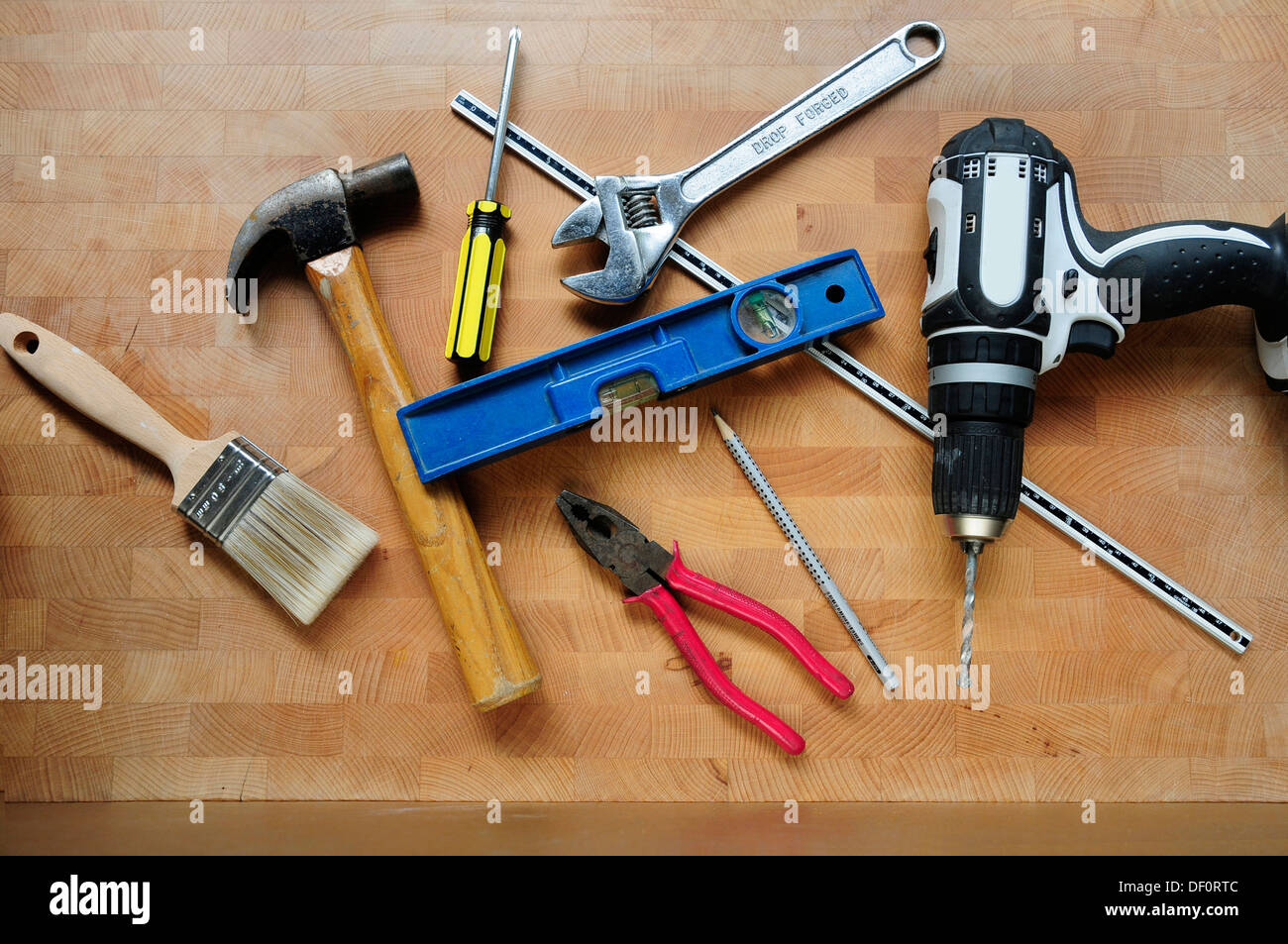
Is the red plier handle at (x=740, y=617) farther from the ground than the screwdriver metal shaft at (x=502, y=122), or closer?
closer

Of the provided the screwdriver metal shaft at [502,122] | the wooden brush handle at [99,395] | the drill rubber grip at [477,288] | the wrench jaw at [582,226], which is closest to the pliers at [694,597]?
the drill rubber grip at [477,288]

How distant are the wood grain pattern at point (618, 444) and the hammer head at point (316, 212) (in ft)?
0.22

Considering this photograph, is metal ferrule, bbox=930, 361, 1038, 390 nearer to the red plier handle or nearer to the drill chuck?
the drill chuck

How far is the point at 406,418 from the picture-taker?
3.72ft

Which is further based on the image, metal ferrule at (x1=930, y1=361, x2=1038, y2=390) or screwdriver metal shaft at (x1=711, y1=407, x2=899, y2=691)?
screwdriver metal shaft at (x1=711, y1=407, x2=899, y2=691)

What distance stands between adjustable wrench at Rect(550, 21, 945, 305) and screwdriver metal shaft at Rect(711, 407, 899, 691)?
0.27 m

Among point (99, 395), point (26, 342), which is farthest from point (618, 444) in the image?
point (26, 342)

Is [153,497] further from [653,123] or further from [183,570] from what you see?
[653,123]

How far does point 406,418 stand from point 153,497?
0.46m

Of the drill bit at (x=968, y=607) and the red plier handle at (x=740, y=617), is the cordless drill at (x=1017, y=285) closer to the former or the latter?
the drill bit at (x=968, y=607)

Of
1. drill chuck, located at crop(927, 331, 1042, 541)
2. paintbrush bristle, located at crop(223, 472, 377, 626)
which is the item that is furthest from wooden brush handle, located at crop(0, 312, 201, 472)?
drill chuck, located at crop(927, 331, 1042, 541)

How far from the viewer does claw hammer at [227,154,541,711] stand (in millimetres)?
1126

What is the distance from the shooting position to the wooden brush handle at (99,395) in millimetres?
1183

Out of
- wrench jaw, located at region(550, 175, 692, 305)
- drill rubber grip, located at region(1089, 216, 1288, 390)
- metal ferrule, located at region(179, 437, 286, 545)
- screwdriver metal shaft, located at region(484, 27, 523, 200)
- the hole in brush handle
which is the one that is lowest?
metal ferrule, located at region(179, 437, 286, 545)
